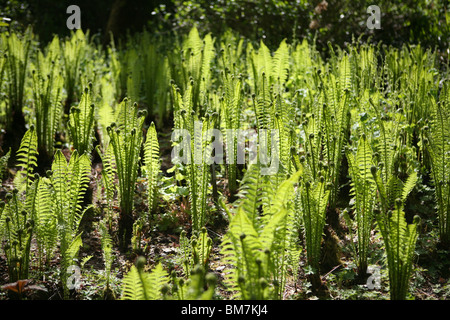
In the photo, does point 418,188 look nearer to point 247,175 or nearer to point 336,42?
point 247,175

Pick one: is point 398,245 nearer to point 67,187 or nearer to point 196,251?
point 196,251

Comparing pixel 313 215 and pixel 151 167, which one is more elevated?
pixel 151 167

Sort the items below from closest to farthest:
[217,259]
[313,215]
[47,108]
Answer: [313,215] → [217,259] → [47,108]

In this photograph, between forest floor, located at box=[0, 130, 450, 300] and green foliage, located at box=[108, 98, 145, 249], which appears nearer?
forest floor, located at box=[0, 130, 450, 300]

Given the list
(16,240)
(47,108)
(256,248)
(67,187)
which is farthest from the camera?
(47,108)

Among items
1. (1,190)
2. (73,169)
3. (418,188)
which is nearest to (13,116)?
(1,190)

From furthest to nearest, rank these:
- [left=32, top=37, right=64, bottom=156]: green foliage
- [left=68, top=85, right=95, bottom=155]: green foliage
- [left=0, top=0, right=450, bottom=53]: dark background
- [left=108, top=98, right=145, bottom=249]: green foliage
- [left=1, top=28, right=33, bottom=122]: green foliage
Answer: [left=0, top=0, right=450, bottom=53]: dark background → [left=1, top=28, right=33, bottom=122]: green foliage → [left=32, top=37, right=64, bottom=156]: green foliage → [left=68, top=85, right=95, bottom=155]: green foliage → [left=108, top=98, right=145, bottom=249]: green foliage

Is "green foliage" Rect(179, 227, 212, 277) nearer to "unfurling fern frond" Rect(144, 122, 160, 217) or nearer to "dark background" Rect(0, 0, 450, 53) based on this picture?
"unfurling fern frond" Rect(144, 122, 160, 217)

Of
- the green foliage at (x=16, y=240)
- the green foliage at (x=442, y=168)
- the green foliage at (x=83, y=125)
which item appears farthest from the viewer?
the green foliage at (x=83, y=125)

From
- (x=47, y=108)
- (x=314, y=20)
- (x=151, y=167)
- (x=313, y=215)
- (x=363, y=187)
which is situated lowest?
(x=313, y=215)

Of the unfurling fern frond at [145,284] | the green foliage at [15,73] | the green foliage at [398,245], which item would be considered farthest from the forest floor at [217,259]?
the green foliage at [15,73]

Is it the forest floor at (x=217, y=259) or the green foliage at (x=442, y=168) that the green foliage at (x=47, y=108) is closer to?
the forest floor at (x=217, y=259)

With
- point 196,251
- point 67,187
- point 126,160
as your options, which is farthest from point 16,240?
point 196,251

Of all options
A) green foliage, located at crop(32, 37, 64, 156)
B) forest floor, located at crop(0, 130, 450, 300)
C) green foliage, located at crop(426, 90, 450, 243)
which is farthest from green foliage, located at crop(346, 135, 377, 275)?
green foliage, located at crop(32, 37, 64, 156)
